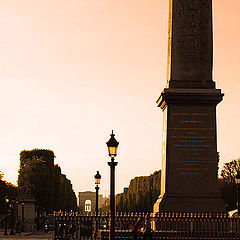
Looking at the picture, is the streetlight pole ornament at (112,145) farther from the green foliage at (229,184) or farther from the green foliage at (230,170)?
the green foliage at (230,170)

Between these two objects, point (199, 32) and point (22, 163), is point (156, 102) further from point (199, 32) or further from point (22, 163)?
point (22, 163)

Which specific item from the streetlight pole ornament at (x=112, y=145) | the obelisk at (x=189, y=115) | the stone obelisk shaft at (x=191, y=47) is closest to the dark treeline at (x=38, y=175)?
the stone obelisk shaft at (x=191, y=47)

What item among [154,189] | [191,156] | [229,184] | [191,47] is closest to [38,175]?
[154,189]

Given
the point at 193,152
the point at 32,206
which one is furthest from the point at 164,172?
the point at 32,206

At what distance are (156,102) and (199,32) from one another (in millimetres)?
3632

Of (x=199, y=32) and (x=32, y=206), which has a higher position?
(x=199, y=32)

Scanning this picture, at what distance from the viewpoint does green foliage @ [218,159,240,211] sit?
95.9 meters

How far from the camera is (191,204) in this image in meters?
25.7

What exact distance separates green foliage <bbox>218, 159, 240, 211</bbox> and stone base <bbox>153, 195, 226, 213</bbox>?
70055 millimetres

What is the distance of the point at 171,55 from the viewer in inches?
1075

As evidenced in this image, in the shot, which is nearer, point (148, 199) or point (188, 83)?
point (188, 83)

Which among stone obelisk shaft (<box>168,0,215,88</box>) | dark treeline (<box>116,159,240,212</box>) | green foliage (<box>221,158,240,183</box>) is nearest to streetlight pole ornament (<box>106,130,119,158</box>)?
stone obelisk shaft (<box>168,0,215,88</box>)

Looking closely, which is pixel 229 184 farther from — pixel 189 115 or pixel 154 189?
pixel 189 115

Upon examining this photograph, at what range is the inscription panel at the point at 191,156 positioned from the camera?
2584 centimetres
